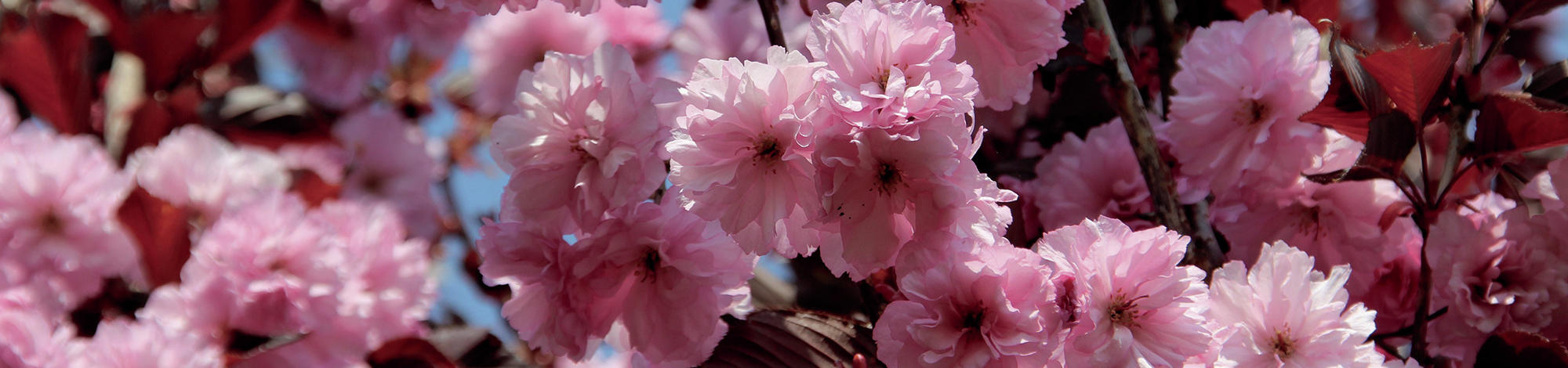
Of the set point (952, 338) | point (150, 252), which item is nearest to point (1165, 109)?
point (952, 338)

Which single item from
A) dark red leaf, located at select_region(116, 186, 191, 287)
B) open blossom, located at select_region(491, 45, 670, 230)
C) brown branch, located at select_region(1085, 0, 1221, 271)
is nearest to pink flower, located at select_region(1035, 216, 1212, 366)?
brown branch, located at select_region(1085, 0, 1221, 271)

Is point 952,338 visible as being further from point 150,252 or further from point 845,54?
point 150,252

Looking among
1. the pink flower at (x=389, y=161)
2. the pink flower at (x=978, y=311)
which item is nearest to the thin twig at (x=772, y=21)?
the pink flower at (x=978, y=311)

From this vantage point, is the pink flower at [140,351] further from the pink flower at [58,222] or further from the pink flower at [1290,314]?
the pink flower at [1290,314]

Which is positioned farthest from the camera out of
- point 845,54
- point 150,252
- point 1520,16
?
point 150,252

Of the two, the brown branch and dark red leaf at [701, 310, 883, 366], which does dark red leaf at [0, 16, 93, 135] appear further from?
the brown branch

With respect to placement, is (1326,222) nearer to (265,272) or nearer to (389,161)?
(265,272)

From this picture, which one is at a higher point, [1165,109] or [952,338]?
[952,338]
